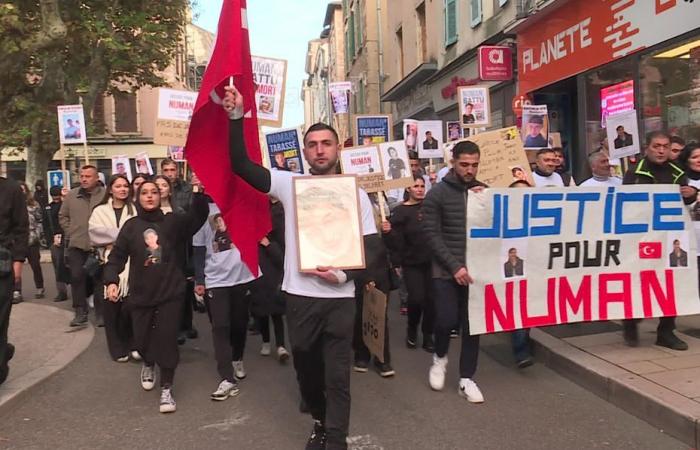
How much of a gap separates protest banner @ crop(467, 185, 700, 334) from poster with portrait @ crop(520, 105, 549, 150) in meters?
4.93

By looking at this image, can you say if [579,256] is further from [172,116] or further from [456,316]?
[172,116]

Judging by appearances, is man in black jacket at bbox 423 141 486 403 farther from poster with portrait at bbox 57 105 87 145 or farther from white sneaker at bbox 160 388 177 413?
poster with portrait at bbox 57 105 87 145

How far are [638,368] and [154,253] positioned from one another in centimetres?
380

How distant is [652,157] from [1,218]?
5417mm

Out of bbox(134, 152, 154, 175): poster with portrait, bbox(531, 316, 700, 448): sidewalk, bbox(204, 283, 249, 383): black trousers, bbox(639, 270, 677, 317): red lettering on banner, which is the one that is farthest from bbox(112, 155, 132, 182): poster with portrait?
bbox(639, 270, 677, 317): red lettering on banner

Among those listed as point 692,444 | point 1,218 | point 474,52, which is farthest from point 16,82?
point 692,444

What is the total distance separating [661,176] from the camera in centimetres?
570

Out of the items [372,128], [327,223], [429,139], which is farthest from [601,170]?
[429,139]

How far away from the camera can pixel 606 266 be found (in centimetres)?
534

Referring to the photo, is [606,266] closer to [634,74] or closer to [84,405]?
[84,405]

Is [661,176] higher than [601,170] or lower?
lower

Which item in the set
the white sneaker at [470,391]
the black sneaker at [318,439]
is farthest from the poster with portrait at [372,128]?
the black sneaker at [318,439]

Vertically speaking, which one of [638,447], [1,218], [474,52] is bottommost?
[638,447]

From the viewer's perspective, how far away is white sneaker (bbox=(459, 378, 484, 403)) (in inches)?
188
